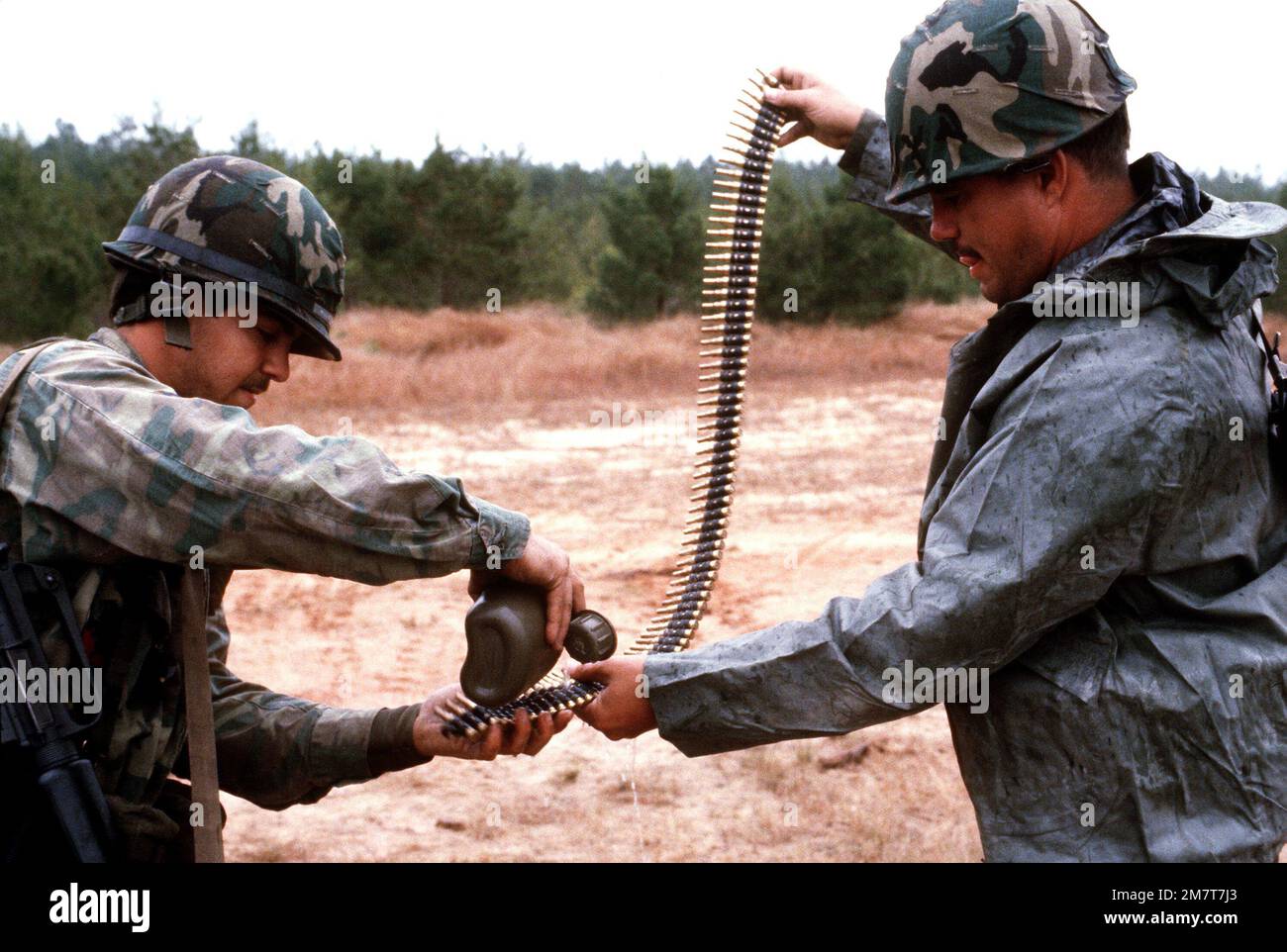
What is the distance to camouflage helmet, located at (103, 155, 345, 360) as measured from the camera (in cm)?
413

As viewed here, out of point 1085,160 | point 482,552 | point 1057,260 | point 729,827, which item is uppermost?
point 1085,160

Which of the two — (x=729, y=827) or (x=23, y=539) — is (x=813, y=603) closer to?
(x=729, y=827)

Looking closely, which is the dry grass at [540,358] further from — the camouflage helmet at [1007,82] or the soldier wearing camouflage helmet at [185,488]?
the camouflage helmet at [1007,82]

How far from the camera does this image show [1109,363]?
3.23 meters

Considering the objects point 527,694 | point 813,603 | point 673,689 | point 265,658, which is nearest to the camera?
point 673,689

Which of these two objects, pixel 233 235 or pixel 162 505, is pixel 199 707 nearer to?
pixel 162 505

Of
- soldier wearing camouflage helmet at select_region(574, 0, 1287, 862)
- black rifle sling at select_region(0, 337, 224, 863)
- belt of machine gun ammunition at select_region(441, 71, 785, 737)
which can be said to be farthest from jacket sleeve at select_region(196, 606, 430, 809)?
soldier wearing camouflage helmet at select_region(574, 0, 1287, 862)

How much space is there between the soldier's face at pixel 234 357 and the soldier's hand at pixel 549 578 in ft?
2.87

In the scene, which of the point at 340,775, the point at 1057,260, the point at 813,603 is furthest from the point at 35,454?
the point at 813,603

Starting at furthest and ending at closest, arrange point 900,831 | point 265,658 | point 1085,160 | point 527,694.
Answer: point 265,658
point 900,831
point 527,694
point 1085,160

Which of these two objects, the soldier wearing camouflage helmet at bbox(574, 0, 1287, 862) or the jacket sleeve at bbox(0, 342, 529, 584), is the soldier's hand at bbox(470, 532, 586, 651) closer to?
the jacket sleeve at bbox(0, 342, 529, 584)

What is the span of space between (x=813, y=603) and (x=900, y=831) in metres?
4.90

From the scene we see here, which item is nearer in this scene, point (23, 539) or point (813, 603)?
point (23, 539)

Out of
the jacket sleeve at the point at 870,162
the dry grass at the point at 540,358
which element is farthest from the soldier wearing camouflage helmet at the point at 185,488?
the dry grass at the point at 540,358
